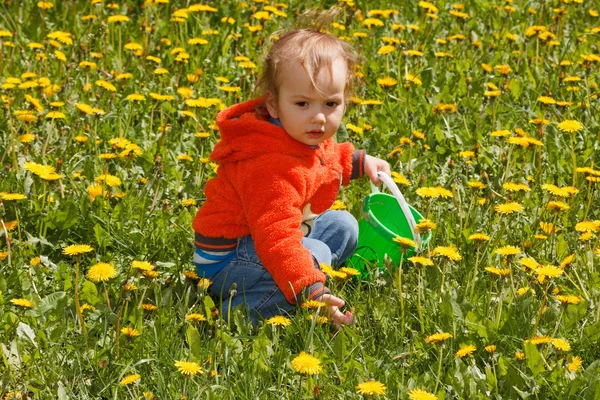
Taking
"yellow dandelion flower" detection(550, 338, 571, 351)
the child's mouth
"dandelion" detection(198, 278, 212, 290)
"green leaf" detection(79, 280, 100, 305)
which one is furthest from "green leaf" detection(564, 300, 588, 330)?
"green leaf" detection(79, 280, 100, 305)

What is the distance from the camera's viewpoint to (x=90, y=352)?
2.69 meters

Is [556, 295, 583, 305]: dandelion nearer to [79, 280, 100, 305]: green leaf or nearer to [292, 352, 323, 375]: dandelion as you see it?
[292, 352, 323, 375]: dandelion

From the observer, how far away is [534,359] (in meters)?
2.60

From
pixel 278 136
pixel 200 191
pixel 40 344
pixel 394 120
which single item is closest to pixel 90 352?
pixel 40 344

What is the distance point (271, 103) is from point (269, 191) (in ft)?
1.07

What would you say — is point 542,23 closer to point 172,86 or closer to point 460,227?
point 172,86

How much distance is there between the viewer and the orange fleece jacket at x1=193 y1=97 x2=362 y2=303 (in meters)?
2.93

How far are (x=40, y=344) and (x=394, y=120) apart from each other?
2.13 meters

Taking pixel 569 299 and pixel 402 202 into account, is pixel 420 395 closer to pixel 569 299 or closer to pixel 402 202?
pixel 569 299

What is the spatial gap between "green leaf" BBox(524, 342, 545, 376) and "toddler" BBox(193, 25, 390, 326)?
0.52 metres

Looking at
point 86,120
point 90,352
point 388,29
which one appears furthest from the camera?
point 388,29

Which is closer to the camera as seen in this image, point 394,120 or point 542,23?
point 394,120

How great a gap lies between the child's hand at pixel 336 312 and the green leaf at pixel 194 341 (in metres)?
0.36

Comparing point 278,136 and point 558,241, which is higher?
point 278,136
